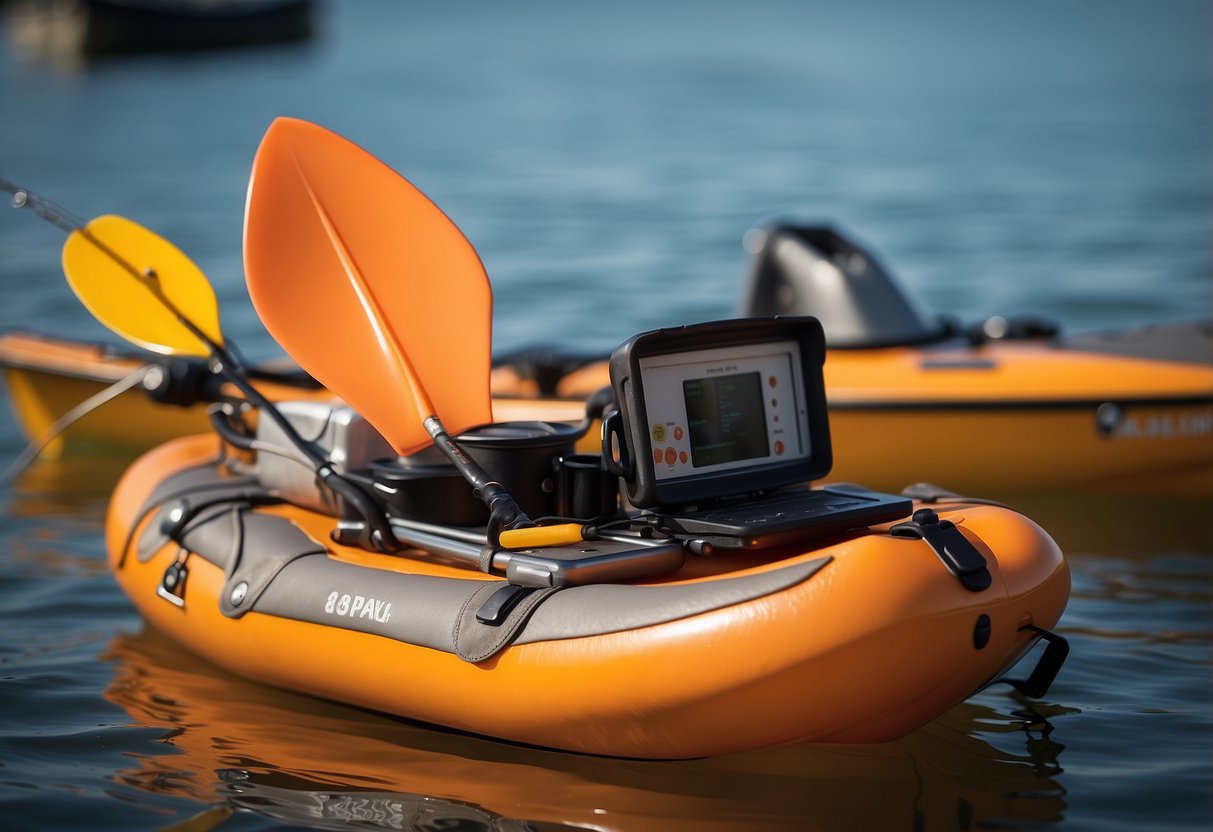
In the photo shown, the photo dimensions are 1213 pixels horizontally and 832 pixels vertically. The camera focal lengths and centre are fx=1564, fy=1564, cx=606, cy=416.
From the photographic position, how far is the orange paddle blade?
13.4ft

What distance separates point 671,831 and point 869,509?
0.84 metres

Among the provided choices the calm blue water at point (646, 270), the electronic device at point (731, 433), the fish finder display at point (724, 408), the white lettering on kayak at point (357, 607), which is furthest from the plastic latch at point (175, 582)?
the fish finder display at point (724, 408)

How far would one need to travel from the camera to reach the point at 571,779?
364cm

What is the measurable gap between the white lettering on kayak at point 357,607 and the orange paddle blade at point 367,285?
400mm

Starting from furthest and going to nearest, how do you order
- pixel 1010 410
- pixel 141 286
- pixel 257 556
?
pixel 1010 410 < pixel 141 286 < pixel 257 556

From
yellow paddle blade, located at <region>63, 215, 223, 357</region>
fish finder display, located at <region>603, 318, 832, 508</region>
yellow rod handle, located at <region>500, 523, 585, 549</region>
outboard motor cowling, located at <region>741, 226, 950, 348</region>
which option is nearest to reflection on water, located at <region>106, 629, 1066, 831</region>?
yellow rod handle, located at <region>500, 523, 585, 549</region>

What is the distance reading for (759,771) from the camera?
3.66 m

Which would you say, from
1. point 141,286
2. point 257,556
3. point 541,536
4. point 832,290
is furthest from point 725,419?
point 832,290

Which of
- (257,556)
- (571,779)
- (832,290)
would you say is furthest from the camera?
(832,290)

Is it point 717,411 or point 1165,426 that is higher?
point 717,411

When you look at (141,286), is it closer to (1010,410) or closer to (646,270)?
(1010,410)

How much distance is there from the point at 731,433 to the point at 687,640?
1.97 ft

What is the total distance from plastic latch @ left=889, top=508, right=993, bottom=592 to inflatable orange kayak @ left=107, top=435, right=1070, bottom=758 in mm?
21

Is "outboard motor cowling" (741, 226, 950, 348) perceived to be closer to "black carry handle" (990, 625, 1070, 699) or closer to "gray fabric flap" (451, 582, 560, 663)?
"black carry handle" (990, 625, 1070, 699)
